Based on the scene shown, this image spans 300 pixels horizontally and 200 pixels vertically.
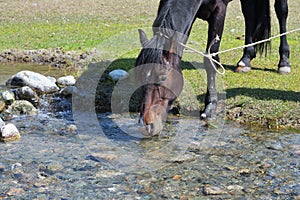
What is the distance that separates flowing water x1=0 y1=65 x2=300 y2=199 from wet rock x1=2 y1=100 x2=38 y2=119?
22 cm

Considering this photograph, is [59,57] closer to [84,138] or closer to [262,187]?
[84,138]

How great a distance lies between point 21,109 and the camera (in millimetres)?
6336

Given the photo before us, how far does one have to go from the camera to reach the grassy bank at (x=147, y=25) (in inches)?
254

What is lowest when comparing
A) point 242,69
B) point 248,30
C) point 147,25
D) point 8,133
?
point 8,133

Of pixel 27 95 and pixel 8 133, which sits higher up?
pixel 27 95

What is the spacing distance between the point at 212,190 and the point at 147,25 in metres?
10.4

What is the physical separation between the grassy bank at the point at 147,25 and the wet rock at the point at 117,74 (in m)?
0.68

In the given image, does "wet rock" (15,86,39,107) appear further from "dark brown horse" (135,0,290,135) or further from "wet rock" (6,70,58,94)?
"dark brown horse" (135,0,290,135)

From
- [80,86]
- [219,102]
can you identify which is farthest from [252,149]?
[80,86]

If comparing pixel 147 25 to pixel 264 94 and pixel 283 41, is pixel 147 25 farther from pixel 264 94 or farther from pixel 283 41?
pixel 264 94

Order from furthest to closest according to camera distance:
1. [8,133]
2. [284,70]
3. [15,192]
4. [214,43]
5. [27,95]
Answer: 1. [284,70]
2. [27,95]
3. [214,43]
4. [8,133]
5. [15,192]

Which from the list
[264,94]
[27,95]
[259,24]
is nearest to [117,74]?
[27,95]

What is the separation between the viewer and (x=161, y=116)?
15.7 ft

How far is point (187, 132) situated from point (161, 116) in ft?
3.37
